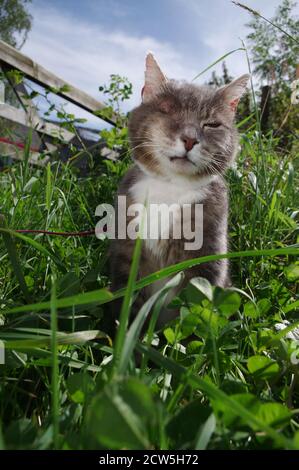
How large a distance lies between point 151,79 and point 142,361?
1.37 m

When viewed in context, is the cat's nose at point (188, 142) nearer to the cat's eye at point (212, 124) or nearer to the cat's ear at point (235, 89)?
the cat's eye at point (212, 124)

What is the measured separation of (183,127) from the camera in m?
1.54

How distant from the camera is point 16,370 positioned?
Result: 38.1 inches

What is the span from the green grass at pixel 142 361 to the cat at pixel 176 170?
21 cm

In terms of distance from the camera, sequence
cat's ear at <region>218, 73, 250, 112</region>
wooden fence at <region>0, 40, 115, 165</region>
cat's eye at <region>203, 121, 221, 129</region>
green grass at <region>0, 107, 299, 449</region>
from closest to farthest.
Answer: green grass at <region>0, 107, 299, 449</region> → cat's eye at <region>203, 121, 221, 129</region> → cat's ear at <region>218, 73, 250, 112</region> → wooden fence at <region>0, 40, 115, 165</region>

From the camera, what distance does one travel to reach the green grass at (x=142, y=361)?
55cm

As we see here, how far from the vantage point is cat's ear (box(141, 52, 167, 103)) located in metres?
1.73

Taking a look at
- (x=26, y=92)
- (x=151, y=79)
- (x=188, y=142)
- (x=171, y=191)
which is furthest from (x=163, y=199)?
(x=26, y=92)

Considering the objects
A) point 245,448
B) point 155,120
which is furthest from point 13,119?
point 245,448

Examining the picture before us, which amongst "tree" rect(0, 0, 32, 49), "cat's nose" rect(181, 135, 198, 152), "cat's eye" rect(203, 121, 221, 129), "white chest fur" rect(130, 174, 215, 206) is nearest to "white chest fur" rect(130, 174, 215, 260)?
"white chest fur" rect(130, 174, 215, 206)

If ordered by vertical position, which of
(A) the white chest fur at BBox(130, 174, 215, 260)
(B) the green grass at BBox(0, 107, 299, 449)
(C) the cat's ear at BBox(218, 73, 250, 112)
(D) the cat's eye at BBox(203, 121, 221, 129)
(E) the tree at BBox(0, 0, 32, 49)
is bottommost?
(B) the green grass at BBox(0, 107, 299, 449)

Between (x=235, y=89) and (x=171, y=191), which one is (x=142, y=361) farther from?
(x=235, y=89)

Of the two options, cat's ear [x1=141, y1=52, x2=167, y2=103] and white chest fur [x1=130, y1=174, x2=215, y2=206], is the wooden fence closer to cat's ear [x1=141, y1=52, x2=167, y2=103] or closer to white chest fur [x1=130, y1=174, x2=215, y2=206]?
cat's ear [x1=141, y1=52, x2=167, y2=103]
